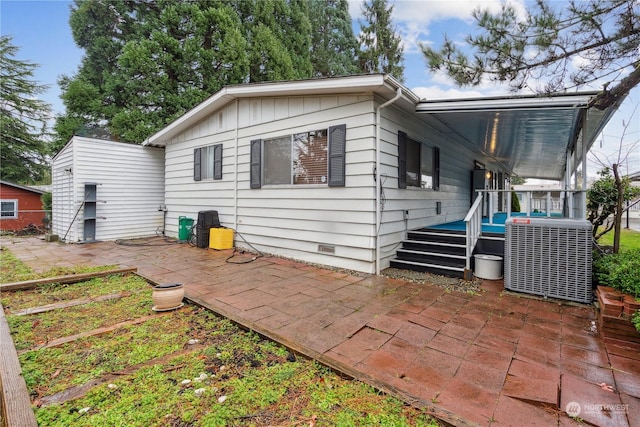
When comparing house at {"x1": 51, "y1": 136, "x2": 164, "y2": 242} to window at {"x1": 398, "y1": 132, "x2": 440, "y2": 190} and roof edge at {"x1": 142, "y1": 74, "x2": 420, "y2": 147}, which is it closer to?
roof edge at {"x1": 142, "y1": 74, "x2": 420, "y2": 147}

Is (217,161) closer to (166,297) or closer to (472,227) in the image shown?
(166,297)

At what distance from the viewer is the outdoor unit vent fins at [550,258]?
330 centimetres

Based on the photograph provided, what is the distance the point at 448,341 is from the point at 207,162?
22.9 feet

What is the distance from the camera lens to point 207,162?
767 cm

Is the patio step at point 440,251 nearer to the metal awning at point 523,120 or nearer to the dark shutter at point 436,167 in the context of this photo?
the dark shutter at point 436,167

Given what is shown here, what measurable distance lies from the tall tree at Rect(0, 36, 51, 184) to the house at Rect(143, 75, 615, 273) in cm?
1606

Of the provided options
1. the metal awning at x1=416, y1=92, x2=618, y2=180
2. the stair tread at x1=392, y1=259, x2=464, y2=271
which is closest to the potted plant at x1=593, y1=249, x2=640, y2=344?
the stair tread at x1=392, y1=259, x2=464, y2=271

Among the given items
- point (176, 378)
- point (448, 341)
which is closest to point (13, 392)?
point (176, 378)

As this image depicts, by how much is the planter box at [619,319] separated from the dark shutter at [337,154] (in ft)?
11.2

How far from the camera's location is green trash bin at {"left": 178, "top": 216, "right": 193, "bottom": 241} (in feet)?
25.9

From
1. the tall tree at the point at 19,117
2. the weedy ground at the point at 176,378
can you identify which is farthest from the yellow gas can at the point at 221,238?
the tall tree at the point at 19,117

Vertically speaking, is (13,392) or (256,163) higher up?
(256,163)

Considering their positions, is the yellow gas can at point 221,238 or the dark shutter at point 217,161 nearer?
the yellow gas can at point 221,238

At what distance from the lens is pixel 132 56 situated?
1159 cm
